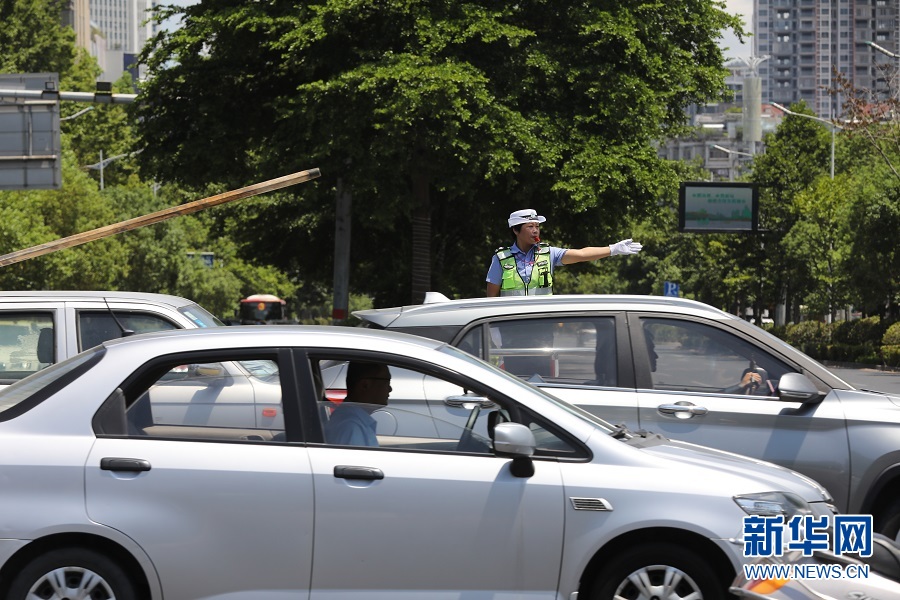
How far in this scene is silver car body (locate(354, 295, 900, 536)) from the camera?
7.30 metres

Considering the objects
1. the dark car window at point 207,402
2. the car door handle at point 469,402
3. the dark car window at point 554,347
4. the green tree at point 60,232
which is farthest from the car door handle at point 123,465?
the green tree at point 60,232

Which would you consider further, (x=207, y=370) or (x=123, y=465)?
(x=207, y=370)

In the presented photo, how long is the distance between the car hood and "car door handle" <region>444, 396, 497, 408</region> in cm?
66

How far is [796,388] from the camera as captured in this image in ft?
23.8

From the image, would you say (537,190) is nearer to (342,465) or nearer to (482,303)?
(482,303)

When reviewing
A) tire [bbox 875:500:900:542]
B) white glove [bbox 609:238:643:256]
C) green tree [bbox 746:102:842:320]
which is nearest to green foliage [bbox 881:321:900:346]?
green tree [bbox 746:102:842:320]

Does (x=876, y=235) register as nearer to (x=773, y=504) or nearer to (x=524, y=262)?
(x=524, y=262)

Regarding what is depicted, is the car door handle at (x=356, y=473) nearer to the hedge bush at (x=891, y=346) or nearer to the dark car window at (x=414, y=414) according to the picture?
the dark car window at (x=414, y=414)

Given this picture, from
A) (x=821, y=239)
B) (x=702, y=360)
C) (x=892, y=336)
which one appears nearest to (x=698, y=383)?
(x=702, y=360)

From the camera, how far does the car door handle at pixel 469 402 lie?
19.5ft

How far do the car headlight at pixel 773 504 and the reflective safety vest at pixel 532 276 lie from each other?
433 centimetres

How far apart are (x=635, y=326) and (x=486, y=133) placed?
57.9ft

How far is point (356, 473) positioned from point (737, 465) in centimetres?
173

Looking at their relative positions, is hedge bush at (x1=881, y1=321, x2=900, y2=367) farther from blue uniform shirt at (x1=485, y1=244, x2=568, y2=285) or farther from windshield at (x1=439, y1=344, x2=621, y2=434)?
windshield at (x1=439, y1=344, x2=621, y2=434)
